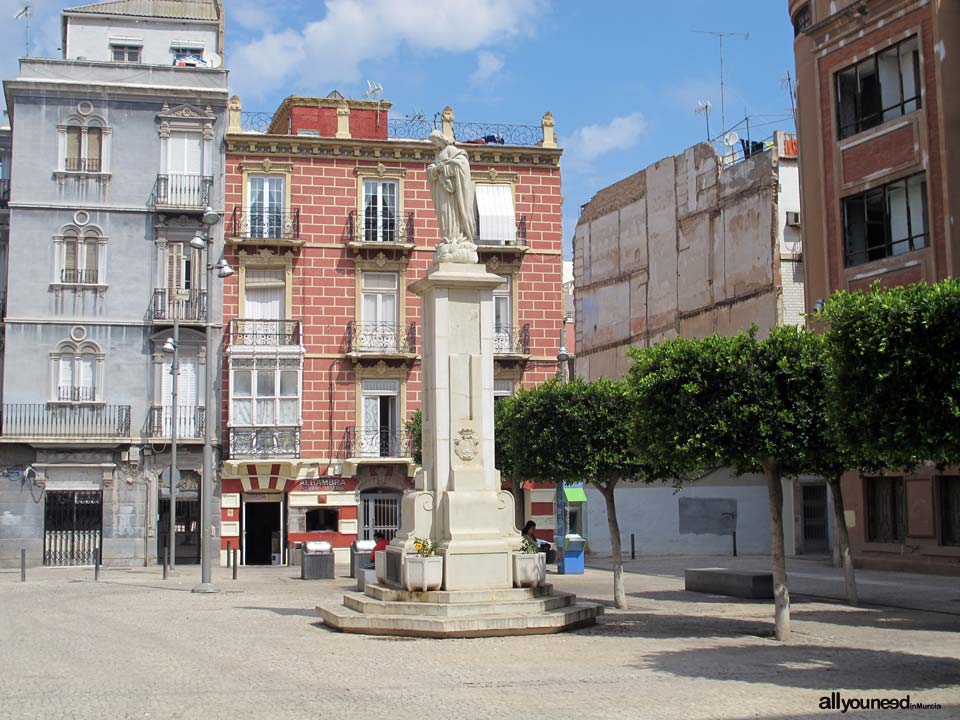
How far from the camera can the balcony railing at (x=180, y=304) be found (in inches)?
1454

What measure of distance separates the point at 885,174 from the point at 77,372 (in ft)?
80.9

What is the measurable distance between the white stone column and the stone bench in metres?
7.00

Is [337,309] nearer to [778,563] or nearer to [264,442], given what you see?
[264,442]

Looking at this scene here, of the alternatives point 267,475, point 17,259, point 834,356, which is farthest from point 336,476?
point 834,356

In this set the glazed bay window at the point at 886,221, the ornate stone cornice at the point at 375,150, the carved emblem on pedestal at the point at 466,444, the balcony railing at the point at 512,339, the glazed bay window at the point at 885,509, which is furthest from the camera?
the balcony railing at the point at 512,339

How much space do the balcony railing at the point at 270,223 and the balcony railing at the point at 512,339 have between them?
7.47m

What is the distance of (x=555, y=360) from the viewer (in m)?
39.6

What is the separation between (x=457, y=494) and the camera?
1723 cm

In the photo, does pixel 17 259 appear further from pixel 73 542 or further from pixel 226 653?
pixel 226 653

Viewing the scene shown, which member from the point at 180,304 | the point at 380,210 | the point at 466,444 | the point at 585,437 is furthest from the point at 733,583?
the point at 180,304

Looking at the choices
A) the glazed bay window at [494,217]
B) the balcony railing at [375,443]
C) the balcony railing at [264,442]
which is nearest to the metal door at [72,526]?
the balcony railing at [264,442]

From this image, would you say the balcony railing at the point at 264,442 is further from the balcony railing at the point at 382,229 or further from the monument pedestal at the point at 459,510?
the monument pedestal at the point at 459,510

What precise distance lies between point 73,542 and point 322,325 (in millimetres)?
10356

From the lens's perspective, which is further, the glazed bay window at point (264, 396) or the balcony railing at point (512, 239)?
the balcony railing at point (512, 239)
